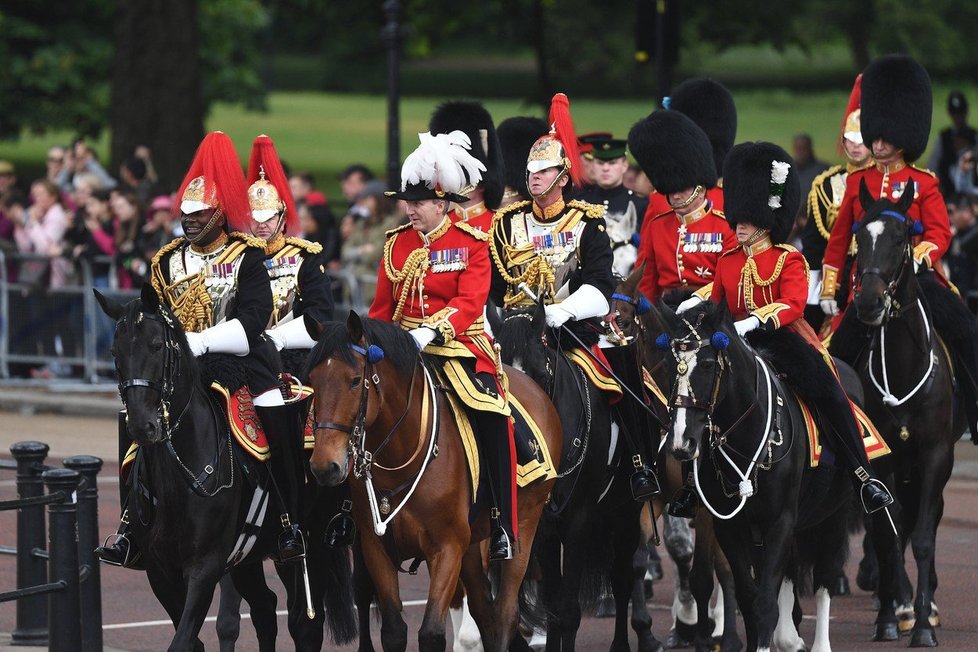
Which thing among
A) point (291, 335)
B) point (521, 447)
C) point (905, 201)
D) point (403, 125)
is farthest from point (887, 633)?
point (403, 125)

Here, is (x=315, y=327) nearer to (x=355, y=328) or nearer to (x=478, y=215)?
(x=355, y=328)

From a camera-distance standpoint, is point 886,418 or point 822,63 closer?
point 886,418

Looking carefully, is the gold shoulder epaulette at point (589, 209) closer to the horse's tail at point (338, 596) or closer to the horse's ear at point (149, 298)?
the horse's tail at point (338, 596)

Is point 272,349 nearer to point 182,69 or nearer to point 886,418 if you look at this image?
point 886,418

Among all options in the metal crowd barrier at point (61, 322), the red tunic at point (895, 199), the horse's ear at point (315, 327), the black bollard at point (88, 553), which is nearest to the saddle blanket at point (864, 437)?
the red tunic at point (895, 199)

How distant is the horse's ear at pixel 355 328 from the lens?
776cm

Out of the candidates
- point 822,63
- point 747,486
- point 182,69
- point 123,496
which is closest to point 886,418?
point 747,486

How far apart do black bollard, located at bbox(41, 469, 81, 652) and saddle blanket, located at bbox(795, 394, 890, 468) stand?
11.5 ft

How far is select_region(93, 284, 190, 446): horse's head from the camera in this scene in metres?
7.87

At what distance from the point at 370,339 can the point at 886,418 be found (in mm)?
3853

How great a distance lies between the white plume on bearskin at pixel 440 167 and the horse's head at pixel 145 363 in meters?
1.30

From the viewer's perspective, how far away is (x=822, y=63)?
224 feet

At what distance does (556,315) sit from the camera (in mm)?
9484

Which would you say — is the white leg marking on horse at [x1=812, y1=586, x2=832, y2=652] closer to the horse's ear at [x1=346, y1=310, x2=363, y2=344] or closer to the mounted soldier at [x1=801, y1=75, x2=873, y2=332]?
the mounted soldier at [x1=801, y1=75, x2=873, y2=332]
